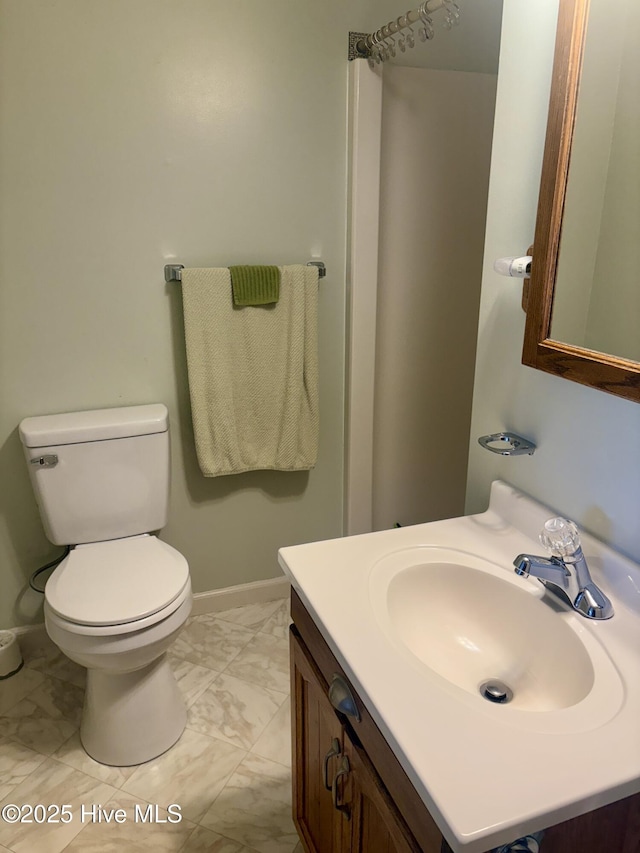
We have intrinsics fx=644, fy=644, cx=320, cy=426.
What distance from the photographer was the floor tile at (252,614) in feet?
7.72

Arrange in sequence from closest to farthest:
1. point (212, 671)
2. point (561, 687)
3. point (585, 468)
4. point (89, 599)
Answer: point (561, 687) < point (585, 468) < point (89, 599) < point (212, 671)

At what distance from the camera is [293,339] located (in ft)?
7.04

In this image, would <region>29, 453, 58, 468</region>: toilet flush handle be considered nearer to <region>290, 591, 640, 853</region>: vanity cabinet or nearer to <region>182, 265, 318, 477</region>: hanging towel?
<region>182, 265, 318, 477</region>: hanging towel

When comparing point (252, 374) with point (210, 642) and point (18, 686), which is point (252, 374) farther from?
point (18, 686)

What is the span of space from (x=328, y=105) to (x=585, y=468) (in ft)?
4.88

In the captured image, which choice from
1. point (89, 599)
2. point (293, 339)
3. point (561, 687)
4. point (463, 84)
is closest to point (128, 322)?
point (293, 339)

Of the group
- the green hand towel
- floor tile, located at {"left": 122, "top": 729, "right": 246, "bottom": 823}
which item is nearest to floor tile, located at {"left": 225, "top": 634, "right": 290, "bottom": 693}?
floor tile, located at {"left": 122, "top": 729, "right": 246, "bottom": 823}

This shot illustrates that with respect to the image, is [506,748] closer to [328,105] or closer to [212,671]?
[212,671]

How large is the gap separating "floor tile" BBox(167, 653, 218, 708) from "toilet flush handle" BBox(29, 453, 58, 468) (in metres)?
0.79

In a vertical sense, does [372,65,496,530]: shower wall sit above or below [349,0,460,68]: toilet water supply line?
below

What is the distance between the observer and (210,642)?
225 cm

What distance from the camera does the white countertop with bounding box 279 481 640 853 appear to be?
2.38ft

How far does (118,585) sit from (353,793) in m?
0.92

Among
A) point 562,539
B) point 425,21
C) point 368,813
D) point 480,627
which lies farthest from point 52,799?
point 425,21
